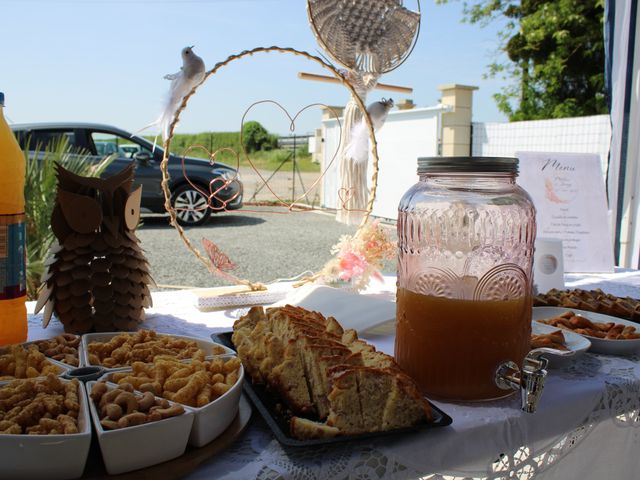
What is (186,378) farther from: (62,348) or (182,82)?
(182,82)

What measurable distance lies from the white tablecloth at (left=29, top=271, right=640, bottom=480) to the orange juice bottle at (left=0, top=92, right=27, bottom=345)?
0.38 feet

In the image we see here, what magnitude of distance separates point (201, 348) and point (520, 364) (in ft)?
1.40

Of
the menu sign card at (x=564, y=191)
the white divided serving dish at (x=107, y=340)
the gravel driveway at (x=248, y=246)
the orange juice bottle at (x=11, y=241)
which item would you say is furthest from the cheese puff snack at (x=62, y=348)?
the gravel driveway at (x=248, y=246)

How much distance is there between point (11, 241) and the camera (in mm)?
819

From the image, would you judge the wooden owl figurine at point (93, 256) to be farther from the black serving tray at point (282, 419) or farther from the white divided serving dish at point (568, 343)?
the white divided serving dish at point (568, 343)

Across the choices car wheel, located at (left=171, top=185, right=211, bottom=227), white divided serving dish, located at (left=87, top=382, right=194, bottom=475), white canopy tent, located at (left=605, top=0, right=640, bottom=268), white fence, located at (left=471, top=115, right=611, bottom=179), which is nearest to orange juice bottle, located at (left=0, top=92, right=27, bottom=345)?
white divided serving dish, located at (left=87, top=382, right=194, bottom=475)

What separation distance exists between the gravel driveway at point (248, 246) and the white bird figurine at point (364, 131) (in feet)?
7.82

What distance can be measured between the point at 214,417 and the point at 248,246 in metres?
5.35

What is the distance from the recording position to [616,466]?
0.87 m

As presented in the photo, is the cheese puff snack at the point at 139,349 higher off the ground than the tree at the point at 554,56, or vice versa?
the tree at the point at 554,56

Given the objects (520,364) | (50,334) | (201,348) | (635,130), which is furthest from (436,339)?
(635,130)

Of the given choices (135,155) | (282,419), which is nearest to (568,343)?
(282,419)

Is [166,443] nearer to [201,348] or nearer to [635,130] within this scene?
[201,348]

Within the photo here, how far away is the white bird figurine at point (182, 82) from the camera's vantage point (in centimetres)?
122
